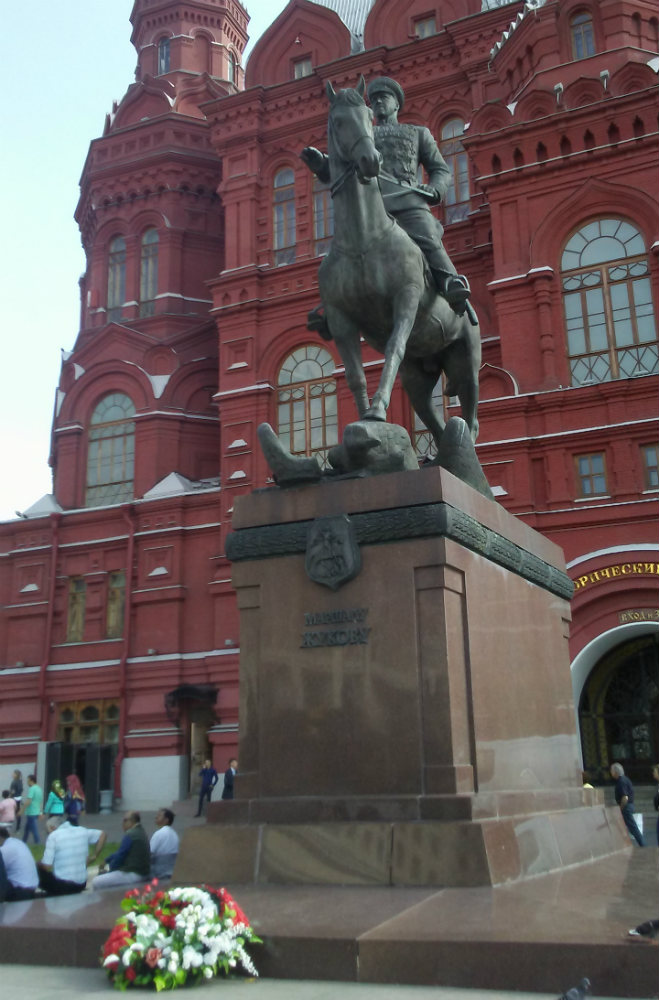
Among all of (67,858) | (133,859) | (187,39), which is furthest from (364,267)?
(187,39)

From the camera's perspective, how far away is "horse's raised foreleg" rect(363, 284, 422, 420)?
682 centimetres

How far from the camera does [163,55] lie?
34438mm

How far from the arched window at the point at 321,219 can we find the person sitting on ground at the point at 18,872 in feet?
69.0

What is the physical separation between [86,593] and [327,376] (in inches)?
341

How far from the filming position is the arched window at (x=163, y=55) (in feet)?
112

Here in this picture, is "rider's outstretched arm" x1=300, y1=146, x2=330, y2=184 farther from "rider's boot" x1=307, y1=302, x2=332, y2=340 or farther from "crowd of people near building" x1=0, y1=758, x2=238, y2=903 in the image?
"crowd of people near building" x1=0, y1=758, x2=238, y2=903

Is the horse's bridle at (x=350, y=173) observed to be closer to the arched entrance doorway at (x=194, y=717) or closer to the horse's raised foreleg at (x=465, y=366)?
the horse's raised foreleg at (x=465, y=366)

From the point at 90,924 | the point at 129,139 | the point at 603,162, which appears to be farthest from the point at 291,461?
the point at 129,139

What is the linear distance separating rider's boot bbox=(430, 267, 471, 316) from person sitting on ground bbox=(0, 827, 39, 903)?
5183 millimetres

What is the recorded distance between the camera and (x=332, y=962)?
4188 mm

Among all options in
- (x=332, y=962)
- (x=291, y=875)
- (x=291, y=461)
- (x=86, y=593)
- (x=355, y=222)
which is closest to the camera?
(x=332, y=962)

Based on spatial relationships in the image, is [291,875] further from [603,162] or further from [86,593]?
[86,593]

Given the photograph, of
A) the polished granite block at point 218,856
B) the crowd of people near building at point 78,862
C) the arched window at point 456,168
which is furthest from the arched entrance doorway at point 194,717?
the polished granite block at point 218,856

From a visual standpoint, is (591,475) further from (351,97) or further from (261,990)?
(261,990)
